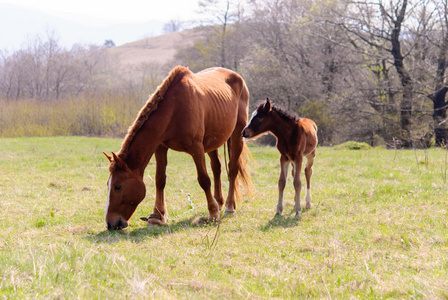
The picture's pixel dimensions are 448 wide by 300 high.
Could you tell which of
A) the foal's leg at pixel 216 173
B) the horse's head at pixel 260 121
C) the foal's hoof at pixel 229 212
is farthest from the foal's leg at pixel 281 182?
→ the foal's leg at pixel 216 173

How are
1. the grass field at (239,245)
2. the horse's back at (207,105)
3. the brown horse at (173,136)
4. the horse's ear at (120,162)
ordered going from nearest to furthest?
1. the grass field at (239,245)
2. the horse's ear at (120,162)
3. the brown horse at (173,136)
4. the horse's back at (207,105)

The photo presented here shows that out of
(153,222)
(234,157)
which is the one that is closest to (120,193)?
(153,222)

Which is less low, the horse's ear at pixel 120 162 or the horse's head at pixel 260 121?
the horse's head at pixel 260 121

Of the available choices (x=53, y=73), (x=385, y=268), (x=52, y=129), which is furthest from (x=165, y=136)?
(x=53, y=73)

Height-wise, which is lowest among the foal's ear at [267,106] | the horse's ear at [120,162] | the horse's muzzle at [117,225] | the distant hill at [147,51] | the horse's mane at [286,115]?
the horse's muzzle at [117,225]

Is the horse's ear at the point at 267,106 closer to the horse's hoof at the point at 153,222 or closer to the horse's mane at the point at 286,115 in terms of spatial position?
the horse's mane at the point at 286,115

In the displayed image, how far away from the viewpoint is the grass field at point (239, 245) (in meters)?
2.89

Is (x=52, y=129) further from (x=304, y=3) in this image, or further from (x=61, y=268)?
(x=61, y=268)

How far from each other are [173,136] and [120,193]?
3.27 ft

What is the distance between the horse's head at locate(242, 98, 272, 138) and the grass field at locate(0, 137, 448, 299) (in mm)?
1278

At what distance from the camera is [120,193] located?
4770 mm

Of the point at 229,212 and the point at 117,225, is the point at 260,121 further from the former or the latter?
the point at 117,225

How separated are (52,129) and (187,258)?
977 inches

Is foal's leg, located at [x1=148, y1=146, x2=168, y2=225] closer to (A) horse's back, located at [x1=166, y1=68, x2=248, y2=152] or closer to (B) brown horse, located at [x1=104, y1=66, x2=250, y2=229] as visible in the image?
(B) brown horse, located at [x1=104, y1=66, x2=250, y2=229]
